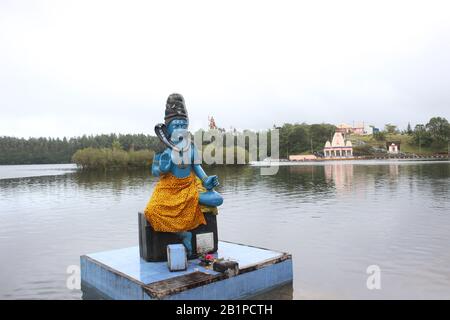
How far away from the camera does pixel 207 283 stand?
6.19 meters

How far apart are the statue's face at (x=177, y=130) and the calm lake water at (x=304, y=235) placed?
11.4 feet

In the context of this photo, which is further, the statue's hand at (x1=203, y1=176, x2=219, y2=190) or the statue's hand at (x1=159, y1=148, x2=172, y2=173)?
the statue's hand at (x1=203, y1=176, x2=219, y2=190)

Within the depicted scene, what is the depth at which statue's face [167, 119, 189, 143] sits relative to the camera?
762 centimetres

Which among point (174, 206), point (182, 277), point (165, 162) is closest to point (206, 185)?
point (174, 206)

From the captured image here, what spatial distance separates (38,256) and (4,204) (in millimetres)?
13420

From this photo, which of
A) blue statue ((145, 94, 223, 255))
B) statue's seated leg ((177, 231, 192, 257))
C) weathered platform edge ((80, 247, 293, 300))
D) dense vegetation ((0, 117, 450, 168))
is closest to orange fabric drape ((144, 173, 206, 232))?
blue statue ((145, 94, 223, 255))

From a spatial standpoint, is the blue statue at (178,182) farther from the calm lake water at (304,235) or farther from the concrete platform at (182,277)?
the calm lake water at (304,235)

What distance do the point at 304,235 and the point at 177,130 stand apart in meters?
6.51

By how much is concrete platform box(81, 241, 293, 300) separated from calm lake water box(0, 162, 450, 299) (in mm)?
584

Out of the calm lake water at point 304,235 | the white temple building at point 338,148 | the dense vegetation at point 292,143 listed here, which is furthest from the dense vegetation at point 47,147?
the calm lake water at point 304,235

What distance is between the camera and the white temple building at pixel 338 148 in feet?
338

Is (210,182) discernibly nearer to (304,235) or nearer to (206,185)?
(206,185)

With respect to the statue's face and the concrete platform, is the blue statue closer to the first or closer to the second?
the statue's face
